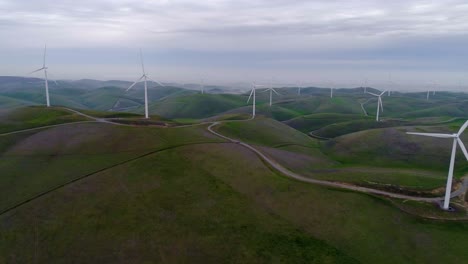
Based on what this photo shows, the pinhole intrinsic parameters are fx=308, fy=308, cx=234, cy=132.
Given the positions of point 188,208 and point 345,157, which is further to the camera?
point 345,157

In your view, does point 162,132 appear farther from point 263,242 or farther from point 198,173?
point 263,242

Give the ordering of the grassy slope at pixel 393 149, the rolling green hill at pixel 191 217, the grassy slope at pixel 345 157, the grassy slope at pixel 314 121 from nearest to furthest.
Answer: the rolling green hill at pixel 191 217
the grassy slope at pixel 345 157
the grassy slope at pixel 393 149
the grassy slope at pixel 314 121

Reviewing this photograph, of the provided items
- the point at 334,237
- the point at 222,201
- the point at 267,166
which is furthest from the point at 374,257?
the point at 267,166

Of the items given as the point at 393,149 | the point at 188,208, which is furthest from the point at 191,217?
the point at 393,149

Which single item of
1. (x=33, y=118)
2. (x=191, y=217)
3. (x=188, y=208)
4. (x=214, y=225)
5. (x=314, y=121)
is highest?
(x=33, y=118)

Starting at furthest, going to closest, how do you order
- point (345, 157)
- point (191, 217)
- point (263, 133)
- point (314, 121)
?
1. point (314, 121)
2. point (263, 133)
3. point (345, 157)
4. point (191, 217)

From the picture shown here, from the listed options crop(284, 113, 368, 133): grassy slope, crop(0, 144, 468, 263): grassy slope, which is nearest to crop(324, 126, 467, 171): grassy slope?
crop(0, 144, 468, 263): grassy slope

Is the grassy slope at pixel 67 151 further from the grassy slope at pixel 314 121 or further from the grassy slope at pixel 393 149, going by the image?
the grassy slope at pixel 314 121

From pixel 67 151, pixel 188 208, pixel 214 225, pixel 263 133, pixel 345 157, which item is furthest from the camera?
pixel 263 133

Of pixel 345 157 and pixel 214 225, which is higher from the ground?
pixel 214 225

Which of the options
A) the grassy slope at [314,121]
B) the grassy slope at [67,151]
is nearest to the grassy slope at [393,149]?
the grassy slope at [67,151]

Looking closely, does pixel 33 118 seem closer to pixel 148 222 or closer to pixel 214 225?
pixel 148 222
